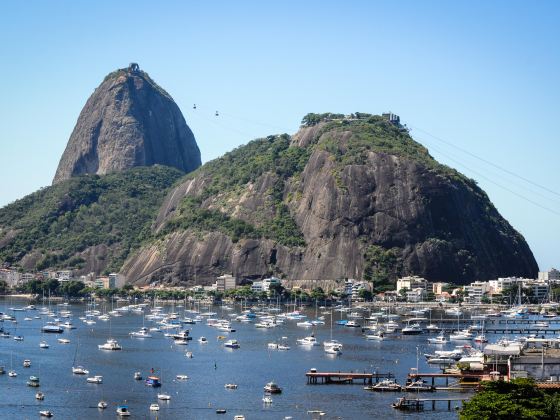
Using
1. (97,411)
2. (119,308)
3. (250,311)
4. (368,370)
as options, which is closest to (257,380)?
(368,370)

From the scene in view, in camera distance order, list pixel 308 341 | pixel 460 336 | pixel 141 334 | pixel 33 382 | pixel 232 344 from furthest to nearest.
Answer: pixel 141 334 → pixel 460 336 → pixel 308 341 → pixel 232 344 → pixel 33 382

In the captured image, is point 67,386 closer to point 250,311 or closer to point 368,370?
point 368,370

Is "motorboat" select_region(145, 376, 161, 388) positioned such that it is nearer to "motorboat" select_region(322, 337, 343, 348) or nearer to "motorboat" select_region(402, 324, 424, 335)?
"motorboat" select_region(322, 337, 343, 348)

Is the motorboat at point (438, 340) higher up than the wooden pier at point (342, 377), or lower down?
higher up

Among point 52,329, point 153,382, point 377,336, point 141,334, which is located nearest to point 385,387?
point 153,382

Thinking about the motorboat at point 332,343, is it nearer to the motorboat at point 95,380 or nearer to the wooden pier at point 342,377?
the wooden pier at point 342,377

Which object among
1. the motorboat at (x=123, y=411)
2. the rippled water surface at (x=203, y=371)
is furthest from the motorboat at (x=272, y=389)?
the motorboat at (x=123, y=411)

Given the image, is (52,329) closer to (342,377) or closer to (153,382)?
(153,382)

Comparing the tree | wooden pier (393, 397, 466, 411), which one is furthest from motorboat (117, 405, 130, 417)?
the tree
